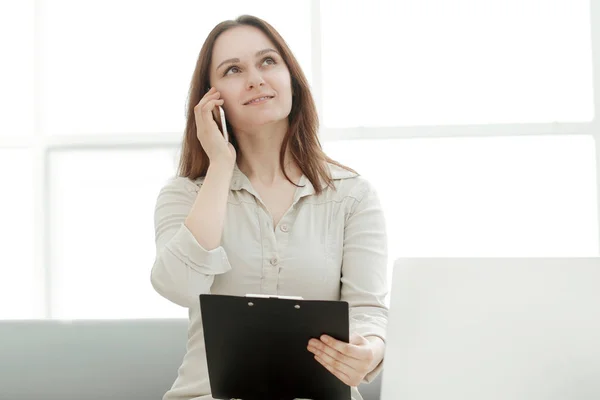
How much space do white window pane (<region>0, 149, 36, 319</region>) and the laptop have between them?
8.22 feet

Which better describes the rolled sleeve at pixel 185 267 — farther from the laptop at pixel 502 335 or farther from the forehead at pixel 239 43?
the laptop at pixel 502 335

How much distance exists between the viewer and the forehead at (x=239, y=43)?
5.60 feet

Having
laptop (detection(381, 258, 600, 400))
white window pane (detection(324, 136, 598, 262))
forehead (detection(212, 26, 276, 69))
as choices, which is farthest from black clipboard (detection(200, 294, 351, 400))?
white window pane (detection(324, 136, 598, 262))

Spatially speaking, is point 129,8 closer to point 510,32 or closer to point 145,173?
point 145,173

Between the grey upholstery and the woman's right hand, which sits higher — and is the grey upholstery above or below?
below

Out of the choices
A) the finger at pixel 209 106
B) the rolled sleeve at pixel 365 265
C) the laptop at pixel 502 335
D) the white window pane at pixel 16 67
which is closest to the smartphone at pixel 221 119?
the finger at pixel 209 106

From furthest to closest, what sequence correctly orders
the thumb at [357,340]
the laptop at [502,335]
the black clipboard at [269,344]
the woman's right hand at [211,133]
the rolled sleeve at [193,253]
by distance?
1. the woman's right hand at [211,133]
2. the rolled sleeve at [193,253]
3. the thumb at [357,340]
4. the black clipboard at [269,344]
5. the laptop at [502,335]

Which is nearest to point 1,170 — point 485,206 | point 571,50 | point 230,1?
point 230,1

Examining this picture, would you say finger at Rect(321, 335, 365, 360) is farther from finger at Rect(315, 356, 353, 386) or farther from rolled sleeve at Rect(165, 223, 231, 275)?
rolled sleeve at Rect(165, 223, 231, 275)

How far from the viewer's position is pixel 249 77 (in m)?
1.68

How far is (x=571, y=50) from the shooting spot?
2.67 meters

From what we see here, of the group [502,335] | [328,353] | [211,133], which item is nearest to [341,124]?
[211,133]

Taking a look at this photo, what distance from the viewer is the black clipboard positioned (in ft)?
3.81

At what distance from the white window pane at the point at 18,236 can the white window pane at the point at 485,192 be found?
1320 mm
